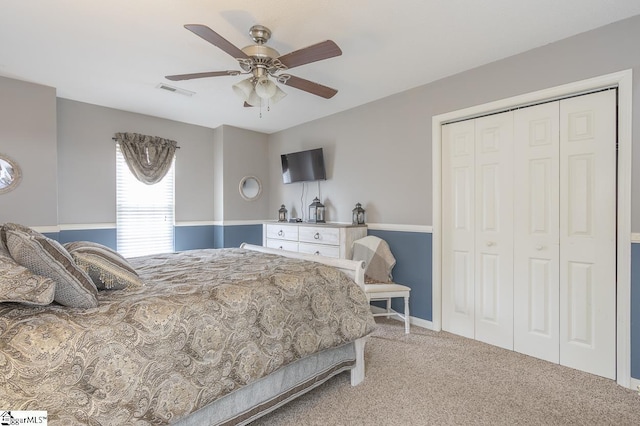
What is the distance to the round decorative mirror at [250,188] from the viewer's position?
16.7 ft

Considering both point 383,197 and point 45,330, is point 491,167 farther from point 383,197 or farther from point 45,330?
point 45,330

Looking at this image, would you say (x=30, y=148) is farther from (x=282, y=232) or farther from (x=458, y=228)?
(x=458, y=228)

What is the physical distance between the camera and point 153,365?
121 cm

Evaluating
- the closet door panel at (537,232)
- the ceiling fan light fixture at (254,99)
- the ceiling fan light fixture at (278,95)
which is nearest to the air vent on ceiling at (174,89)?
the ceiling fan light fixture at (254,99)

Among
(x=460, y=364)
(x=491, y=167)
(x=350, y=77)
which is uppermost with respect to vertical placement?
(x=350, y=77)

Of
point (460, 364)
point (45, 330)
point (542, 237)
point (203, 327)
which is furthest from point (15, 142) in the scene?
point (542, 237)

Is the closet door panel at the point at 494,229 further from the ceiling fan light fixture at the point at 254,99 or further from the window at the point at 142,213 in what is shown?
the window at the point at 142,213

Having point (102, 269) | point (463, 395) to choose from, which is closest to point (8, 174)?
point (102, 269)

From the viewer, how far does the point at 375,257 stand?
3422mm

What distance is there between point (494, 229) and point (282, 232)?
8.80 ft

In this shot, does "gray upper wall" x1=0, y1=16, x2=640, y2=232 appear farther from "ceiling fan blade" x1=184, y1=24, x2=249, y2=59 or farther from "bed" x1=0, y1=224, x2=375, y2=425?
"bed" x1=0, y1=224, x2=375, y2=425

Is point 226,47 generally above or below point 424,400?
above

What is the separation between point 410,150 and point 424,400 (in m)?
2.44

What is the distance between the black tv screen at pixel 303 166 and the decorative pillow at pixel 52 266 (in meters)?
3.29
